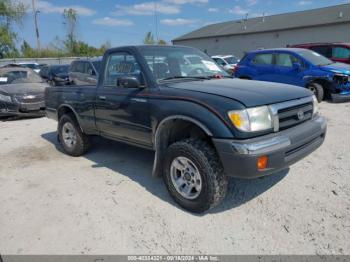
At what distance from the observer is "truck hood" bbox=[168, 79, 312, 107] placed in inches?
115

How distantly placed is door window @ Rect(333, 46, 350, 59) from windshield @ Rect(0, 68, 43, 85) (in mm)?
11128

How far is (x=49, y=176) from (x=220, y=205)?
2.64m

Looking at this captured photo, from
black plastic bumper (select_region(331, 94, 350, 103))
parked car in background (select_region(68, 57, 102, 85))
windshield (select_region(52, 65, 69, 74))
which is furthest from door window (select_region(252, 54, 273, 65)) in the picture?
windshield (select_region(52, 65, 69, 74))

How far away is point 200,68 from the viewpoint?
418cm

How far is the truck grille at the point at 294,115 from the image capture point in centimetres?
301

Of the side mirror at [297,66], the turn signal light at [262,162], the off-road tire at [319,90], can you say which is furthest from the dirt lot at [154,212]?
the side mirror at [297,66]

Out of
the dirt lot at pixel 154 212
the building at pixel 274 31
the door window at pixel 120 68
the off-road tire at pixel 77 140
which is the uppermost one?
the building at pixel 274 31

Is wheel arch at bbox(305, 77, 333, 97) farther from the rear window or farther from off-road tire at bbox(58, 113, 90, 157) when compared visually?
off-road tire at bbox(58, 113, 90, 157)

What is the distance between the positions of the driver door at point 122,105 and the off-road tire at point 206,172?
714 millimetres

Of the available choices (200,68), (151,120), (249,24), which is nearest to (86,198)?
(151,120)

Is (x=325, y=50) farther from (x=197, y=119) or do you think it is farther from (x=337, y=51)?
(x=197, y=119)

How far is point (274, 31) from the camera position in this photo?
29.9 m

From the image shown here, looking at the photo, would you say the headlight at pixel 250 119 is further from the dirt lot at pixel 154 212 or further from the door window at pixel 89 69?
the door window at pixel 89 69

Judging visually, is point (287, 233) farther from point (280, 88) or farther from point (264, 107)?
point (280, 88)
